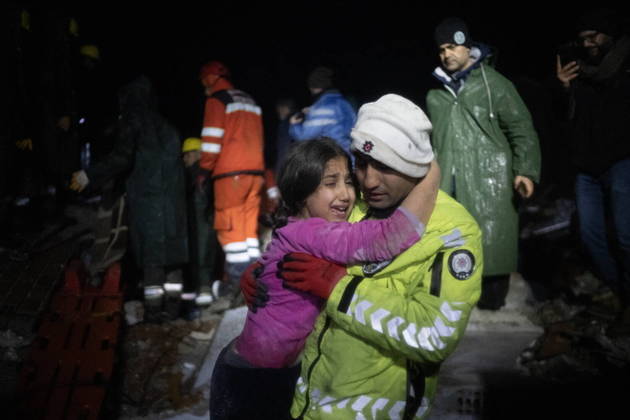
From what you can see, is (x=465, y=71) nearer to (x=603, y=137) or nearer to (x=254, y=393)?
(x=603, y=137)

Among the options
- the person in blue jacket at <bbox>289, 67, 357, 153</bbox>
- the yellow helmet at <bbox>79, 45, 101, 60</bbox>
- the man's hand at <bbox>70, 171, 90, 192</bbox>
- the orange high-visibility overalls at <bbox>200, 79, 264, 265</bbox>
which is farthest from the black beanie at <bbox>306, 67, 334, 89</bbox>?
the man's hand at <bbox>70, 171, 90, 192</bbox>

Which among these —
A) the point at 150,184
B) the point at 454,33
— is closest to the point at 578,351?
the point at 454,33

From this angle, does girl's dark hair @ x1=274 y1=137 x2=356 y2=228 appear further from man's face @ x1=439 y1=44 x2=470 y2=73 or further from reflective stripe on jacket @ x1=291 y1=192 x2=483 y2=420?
man's face @ x1=439 y1=44 x2=470 y2=73

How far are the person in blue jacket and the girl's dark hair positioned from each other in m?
3.26

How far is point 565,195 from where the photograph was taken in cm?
674

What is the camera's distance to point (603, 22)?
12.3 feet

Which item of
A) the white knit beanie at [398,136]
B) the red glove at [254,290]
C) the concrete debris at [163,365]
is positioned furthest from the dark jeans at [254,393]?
the concrete debris at [163,365]

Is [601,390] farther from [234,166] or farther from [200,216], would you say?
[200,216]

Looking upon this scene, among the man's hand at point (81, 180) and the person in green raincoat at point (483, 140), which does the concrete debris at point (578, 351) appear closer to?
the person in green raincoat at point (483, 140)

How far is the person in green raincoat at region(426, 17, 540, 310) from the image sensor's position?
13.0 feet

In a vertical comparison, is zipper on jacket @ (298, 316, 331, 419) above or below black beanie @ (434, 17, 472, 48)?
below

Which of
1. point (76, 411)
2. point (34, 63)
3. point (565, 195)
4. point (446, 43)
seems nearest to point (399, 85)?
point (565, 195)

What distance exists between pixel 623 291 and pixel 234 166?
3861 mm

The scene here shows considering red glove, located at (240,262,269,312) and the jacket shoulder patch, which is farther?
red glove, located at (240,262,269,312)
